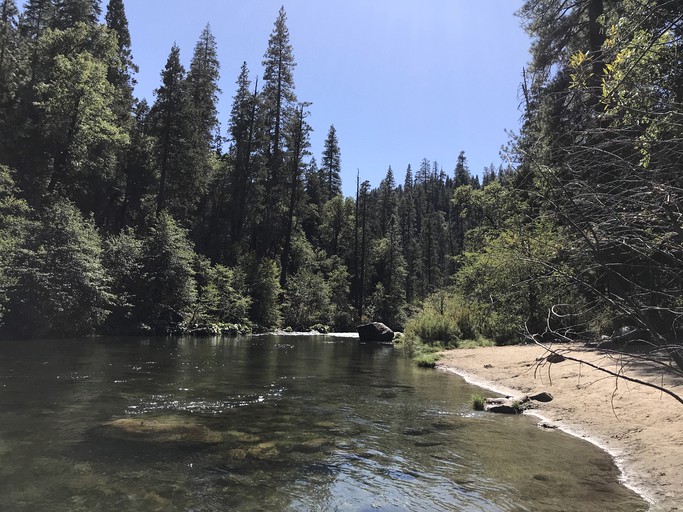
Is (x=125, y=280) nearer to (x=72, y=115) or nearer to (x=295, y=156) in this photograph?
(x=72, y=115)

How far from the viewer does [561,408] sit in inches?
355

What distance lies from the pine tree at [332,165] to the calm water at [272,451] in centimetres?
7122

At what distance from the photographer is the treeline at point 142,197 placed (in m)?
21.2

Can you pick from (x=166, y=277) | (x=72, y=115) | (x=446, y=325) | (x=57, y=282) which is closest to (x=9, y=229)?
(x=57, y=282)

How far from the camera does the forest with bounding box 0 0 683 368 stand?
2.96 m

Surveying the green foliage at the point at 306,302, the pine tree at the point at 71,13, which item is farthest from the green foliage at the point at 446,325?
the pine tree at the point at 71,13

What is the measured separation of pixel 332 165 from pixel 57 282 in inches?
2602

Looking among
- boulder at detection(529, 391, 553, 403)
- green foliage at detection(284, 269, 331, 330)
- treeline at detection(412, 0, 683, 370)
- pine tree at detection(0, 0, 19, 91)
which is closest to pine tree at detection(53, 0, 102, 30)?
pine tree at detection(0, 0, 19, 91)

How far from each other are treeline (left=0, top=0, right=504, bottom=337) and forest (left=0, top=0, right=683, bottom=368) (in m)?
0.14

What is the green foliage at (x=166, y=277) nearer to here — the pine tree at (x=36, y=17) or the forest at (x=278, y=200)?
the forest at (x=278, y=200)

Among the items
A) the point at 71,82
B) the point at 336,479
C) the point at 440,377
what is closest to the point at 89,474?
the point at 336,479

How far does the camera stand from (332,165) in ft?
274

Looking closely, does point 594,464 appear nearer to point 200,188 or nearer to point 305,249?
point 200,188

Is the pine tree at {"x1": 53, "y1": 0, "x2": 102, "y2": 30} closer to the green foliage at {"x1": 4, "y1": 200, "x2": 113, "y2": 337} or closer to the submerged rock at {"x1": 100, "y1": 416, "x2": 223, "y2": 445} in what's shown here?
the green foliage at {"x1": 4, "y1": 200, "x2": 113, "y2": 337}
